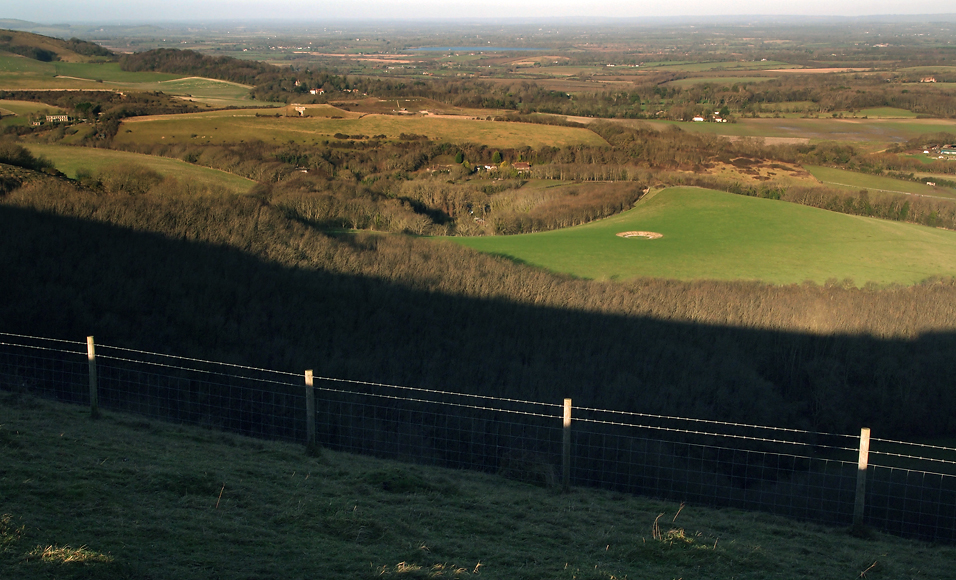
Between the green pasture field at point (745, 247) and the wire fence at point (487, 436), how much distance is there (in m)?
15.7

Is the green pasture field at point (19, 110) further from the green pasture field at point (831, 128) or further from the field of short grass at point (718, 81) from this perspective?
the field of short grass at point (718, 81)

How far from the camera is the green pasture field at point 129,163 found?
41.9 metres

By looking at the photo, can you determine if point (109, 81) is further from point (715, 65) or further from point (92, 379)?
point (715, 65)

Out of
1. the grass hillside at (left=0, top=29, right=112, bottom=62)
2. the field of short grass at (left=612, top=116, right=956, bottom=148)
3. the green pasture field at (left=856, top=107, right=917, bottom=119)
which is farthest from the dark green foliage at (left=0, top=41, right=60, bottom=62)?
the green pasture field at (left=856, top=107, right=917, bottom=119)

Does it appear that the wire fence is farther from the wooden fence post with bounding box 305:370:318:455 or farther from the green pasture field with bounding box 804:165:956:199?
the green pasture field with bounding box 804:165:956:199

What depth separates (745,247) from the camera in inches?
1638

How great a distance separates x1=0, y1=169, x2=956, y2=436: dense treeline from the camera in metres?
21.6

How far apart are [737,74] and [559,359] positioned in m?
126

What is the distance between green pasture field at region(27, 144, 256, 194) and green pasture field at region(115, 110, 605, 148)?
236 inches

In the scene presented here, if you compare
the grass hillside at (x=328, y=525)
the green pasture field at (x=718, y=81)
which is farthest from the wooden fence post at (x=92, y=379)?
the green pasture field at (x=718, y=81)

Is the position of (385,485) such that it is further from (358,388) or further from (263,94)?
(263,94)

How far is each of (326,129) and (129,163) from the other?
95.8 ft

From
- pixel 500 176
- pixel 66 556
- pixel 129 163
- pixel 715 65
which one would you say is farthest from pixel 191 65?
pixel 715 65

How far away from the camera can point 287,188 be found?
5162 centimetres
